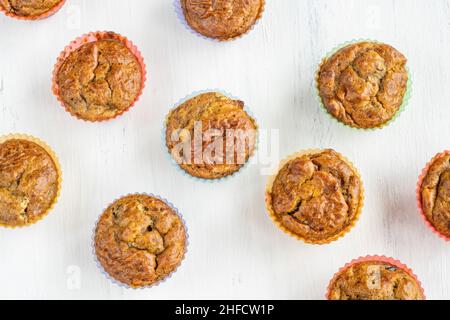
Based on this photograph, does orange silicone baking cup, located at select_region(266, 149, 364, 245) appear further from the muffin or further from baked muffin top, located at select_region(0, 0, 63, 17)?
baked muffin top, located at select_region(0, 0, 63, 17)

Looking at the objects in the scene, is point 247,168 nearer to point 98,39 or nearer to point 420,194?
point 420,194

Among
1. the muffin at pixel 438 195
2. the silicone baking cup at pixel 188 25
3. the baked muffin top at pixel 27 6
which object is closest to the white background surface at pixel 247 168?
the silicone baking cup at pixel 188 25

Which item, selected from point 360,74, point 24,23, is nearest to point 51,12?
point 24,23

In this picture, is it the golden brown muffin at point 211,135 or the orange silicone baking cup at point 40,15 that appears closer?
the golden brown muffin at point 211,135

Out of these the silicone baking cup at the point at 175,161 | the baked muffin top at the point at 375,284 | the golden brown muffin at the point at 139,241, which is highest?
the silicone baking cup at the point at 175,161

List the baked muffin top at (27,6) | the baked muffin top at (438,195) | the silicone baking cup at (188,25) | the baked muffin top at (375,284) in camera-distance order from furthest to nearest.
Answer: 1. the silicone baking cup at (188,25)
2. the baked muffin top at (27,6)
3. the baked muffin top at (438,195)
4. the baked muffin top at (375,284)

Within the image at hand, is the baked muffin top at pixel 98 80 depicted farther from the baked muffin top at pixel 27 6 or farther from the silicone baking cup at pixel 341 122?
the silicone baking cup at pixel 341 122

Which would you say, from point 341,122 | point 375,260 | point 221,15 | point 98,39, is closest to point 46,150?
point 98,39

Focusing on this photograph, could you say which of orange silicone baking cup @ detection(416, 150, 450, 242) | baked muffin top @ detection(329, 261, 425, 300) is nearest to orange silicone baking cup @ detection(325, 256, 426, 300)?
baked muffin top @ detection(329, 261, 425, 300)
